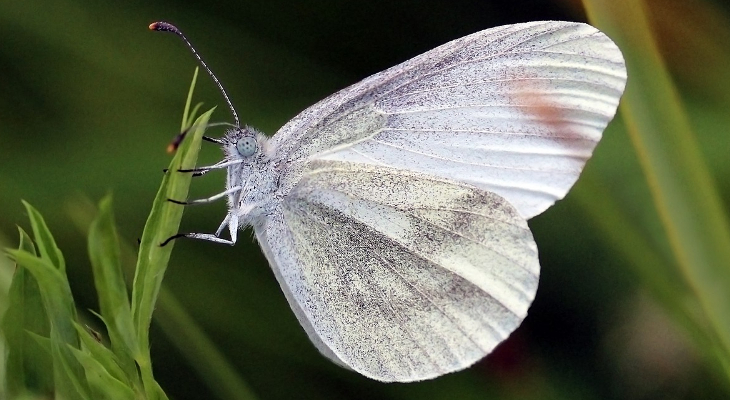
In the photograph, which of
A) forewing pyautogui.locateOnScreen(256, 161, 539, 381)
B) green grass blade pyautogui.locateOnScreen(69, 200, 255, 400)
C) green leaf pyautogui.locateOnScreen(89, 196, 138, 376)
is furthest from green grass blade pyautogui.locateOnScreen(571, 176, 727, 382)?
green leaf pyautogui.locateOnScreen(89, 196, 138, 376)

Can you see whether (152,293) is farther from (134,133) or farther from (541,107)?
(134,133)

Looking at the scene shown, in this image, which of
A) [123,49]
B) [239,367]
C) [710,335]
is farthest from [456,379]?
[123,49]

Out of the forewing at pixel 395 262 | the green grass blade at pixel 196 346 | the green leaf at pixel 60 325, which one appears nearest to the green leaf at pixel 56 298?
the green leaf at pixel 60 325

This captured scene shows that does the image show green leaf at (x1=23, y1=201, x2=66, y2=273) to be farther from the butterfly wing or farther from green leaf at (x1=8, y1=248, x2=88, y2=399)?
the butterfly wing

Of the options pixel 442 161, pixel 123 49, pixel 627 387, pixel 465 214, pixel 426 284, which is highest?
pixel 123 49

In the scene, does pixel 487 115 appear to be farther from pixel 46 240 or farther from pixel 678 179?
pixel 46 240

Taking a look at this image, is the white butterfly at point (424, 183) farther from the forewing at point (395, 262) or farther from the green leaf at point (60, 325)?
the green leaf at point (60, 325)
